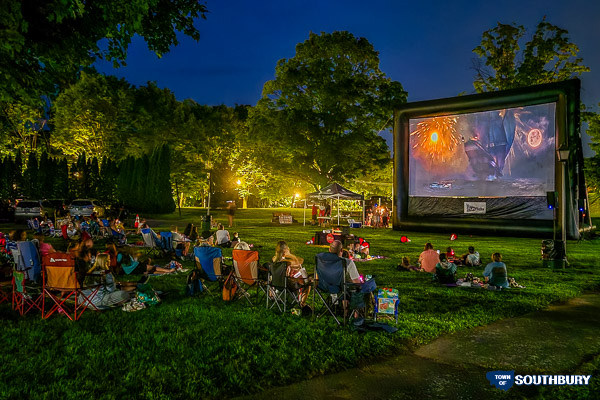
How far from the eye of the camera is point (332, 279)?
664cm

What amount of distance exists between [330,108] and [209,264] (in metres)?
27.0

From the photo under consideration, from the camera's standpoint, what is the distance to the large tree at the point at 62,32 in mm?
7289

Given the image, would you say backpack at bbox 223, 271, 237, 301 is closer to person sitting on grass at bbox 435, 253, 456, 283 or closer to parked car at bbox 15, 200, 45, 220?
person sitting on grass at bbox 435, 253, 456, 283

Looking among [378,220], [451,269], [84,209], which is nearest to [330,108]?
[378,220]

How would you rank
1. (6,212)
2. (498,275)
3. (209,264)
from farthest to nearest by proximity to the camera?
1. (6,212)
2. (498,275)
3. (209,264)

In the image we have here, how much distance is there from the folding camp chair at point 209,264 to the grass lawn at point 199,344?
497 millimetres

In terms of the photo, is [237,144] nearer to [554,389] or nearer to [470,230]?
[470,230]

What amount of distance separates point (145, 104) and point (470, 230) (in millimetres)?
34397

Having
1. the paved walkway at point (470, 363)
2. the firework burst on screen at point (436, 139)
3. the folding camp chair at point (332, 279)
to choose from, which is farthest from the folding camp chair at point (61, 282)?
the firework burst on screen at point (436, 139)

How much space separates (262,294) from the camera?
8352mm

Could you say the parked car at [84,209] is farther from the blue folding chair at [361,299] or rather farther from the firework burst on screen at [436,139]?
the blue folding chair at [361,299]

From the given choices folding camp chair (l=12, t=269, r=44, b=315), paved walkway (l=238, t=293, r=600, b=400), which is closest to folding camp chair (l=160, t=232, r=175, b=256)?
folding camp chair (l=12, t=269, r=44, b=315)

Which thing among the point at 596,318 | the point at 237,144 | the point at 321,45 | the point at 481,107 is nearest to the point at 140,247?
the point at 596,318

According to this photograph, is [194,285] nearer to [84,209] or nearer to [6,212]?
[6,212]
